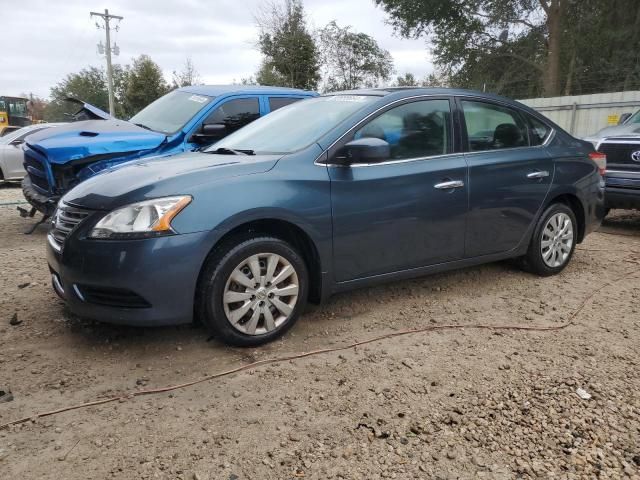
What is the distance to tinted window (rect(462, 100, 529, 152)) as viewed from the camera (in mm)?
4316

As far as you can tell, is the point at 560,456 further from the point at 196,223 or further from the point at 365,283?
the point at 196,223

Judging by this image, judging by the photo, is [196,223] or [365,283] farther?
[365,283]

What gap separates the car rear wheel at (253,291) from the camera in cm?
314

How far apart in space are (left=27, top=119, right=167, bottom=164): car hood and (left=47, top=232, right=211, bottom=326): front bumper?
2.95 metres

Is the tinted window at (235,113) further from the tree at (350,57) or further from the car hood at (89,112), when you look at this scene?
the tree at (350,57)

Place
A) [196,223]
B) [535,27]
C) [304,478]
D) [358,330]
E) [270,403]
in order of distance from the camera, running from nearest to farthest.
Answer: [304,478] < [270,403] < [196,223] < [358,330] < [535,27]

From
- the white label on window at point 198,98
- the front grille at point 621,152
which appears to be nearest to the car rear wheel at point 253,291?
the white label on window at point 198,98

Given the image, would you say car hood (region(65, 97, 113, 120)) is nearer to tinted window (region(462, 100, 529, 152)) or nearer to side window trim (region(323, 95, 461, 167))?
side window trim (region(323, 95, 461, 167))

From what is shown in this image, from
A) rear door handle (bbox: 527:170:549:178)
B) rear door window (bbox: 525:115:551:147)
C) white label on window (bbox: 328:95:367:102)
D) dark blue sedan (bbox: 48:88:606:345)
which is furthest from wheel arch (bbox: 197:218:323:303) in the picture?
rear door window (bbox: 525:115:551:147)

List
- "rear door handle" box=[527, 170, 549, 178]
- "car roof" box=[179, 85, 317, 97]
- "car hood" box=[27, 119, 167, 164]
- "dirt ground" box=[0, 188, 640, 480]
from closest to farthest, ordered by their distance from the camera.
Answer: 1. "dirt ground" box=[0, 188, 640, 480]
2. "rear door handle" box=[527, 170, 549, 178]
3. "car hood" box=[27, 119, 167, 164]
4. "car roof" box=[179, 85, 317, 97]

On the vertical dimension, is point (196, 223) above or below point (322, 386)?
above

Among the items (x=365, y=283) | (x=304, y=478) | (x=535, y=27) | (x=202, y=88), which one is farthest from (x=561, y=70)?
(x=304, y=478)

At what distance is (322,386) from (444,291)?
1917 millimetres

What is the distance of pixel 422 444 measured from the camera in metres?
2.40
